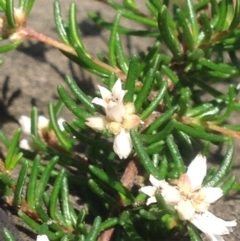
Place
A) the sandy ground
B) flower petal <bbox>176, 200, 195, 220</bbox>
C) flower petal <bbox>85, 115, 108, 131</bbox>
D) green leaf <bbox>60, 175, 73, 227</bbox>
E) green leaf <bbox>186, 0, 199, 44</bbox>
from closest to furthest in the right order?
flower petal <bbox>176, 200, 195, 220</bbox>, flower petal <bbox>85, 115, 108, 131</bbox>, green leaf <bbox>60, 175, 73, 227</bbox>, green leaf <bbox>186, 0, 199, 44</bbox>, the sandy ground

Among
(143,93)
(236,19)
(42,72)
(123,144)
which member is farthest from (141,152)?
(42,72)

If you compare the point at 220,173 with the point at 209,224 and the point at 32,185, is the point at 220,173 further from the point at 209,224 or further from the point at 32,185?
the point at 32,185

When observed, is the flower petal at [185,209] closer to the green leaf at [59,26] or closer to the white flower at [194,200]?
the white flower at [194,200]

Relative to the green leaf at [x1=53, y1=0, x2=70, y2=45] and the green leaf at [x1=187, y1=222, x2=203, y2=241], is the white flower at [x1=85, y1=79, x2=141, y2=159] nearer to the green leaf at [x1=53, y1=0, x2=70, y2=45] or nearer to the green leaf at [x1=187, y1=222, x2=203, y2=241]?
the green leaf at [x1=187, y1=222, x2=203, y2=241]

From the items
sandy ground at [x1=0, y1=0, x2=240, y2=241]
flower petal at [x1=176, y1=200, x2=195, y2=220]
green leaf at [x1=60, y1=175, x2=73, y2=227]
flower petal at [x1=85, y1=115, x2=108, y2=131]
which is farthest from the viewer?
sandy ground at [x1=0, y1=0, x2=240, y2=241]

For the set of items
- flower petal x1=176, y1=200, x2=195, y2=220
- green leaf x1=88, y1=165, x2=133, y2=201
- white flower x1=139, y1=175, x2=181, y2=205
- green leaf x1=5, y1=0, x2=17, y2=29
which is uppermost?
green leaf x1=5, y1=0, x2=17, y2=29

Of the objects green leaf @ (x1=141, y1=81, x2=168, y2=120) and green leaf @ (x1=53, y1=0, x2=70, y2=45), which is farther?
green leaf @ (x1=53, y1=0, x2=70, y2=45)

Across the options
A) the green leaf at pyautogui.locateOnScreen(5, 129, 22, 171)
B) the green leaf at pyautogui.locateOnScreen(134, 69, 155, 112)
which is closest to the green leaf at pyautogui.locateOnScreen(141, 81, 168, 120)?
the green leaf at pyautogui.locateOnScreen(134, 69, 155, 112)

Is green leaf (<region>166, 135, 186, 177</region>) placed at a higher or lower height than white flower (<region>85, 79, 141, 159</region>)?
lower
